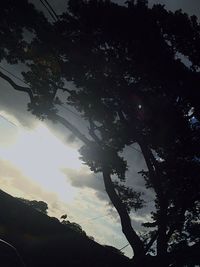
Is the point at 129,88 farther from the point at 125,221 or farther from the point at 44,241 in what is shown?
the point at 44,241

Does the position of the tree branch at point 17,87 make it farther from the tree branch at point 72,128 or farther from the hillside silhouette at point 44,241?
the hillside silhouette at point 44,241

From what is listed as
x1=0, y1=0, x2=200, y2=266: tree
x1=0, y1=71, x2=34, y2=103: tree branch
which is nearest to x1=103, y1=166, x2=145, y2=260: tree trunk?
x1=0, y1=0, x2=200, y2=266: tree

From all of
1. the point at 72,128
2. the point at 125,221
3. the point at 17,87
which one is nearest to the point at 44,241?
the point at 125,221

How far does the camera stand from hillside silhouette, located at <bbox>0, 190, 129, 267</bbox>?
62.1ft

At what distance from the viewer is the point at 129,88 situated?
16531 mm

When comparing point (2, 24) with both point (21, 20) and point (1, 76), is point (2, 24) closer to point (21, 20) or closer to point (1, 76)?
point (21, 20)

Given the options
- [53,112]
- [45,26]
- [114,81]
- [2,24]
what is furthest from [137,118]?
[2,24]

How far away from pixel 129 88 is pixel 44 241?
9.66 m

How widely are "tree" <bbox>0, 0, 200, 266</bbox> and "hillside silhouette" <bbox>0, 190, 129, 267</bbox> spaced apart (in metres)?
4.42

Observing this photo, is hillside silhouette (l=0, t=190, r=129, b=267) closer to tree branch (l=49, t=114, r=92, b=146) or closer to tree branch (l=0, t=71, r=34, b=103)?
tree branch (l=49, t=114, r=92, b=146)

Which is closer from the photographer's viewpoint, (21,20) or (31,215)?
(21,20)

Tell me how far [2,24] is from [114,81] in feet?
17.9

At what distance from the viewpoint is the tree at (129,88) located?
50.5 feet

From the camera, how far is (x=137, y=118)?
17.1 m
